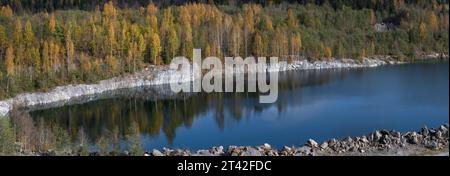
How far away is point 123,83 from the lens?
59219 mm

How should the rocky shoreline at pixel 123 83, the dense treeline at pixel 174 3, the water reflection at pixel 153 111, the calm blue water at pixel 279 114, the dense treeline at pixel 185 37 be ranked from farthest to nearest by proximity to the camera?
the dense treeline at pixel 174 3, the dense treeline at pixel 185 37, the rocky shoreline at pixel 123 83, the water reflection at pixel 153 111, the calm blue water at pixel 279 114

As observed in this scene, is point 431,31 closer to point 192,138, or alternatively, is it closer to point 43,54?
point 43,54

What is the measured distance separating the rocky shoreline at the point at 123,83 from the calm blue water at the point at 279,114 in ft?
10.00

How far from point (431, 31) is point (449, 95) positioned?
171ft

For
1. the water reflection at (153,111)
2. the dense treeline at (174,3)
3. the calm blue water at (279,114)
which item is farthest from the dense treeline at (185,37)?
the calm blue water at (279,114)

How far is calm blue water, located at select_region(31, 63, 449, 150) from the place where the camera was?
32344 mm

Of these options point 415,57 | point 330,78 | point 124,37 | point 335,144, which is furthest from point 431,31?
point 335,144

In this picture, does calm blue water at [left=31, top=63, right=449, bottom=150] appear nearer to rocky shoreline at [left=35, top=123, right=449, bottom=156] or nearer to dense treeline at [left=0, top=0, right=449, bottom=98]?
dense treeline at [left=0, top=0, right=449, bottom=98]

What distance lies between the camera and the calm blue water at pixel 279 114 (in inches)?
1273

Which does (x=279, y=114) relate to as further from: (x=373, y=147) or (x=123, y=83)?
(x=123, y=83)

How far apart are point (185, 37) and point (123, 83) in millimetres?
15542

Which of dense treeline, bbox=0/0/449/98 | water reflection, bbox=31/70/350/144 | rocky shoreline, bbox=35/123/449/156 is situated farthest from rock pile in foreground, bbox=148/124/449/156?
dense treeline, bbox=0/0/449/98

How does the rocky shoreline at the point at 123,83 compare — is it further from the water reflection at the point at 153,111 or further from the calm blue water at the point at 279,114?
the calm blue water at the point at 279,114

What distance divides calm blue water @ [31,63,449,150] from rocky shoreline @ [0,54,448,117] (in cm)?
305
